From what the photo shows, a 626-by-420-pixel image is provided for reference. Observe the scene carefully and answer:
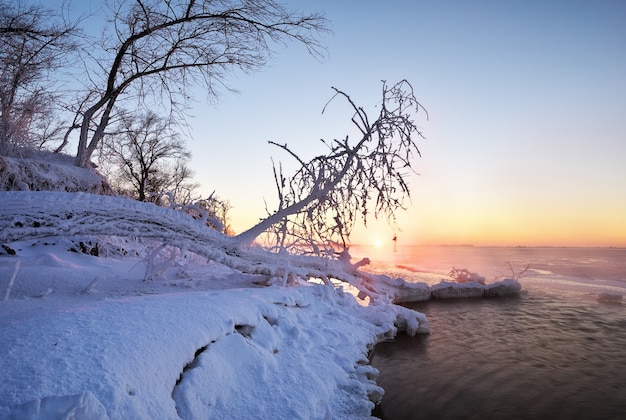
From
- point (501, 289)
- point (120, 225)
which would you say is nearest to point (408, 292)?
point (501, 289)

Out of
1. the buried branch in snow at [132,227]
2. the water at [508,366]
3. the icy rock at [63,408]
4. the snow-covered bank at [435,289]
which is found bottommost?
the water at [508,366]

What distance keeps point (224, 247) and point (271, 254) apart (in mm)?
1203

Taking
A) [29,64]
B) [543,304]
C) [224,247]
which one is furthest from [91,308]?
[543,304]

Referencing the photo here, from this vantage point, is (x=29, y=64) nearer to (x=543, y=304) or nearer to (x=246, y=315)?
(x=246, y=315)

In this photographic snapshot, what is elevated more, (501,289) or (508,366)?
(501,289)

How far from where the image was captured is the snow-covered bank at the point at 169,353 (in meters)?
2.18

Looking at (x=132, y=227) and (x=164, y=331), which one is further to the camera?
(x=132, y=227)

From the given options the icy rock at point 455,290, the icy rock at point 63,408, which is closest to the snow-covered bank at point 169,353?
the icy rock at point 63,408


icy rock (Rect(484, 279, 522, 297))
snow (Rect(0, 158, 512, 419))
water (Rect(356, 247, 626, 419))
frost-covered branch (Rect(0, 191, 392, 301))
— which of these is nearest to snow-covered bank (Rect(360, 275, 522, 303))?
icy rock (Rect(484, 279, 522, 297))

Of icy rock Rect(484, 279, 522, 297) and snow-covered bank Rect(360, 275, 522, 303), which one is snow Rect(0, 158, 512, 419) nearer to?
snow-covered bank Rect(360, 275, 522, 303)

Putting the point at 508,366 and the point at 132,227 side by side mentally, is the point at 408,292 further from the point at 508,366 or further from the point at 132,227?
the point at 132,227

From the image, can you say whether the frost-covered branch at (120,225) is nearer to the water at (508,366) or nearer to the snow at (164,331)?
the snow at (164,331)

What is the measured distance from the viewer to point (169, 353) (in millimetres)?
2844

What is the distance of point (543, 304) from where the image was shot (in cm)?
1127
